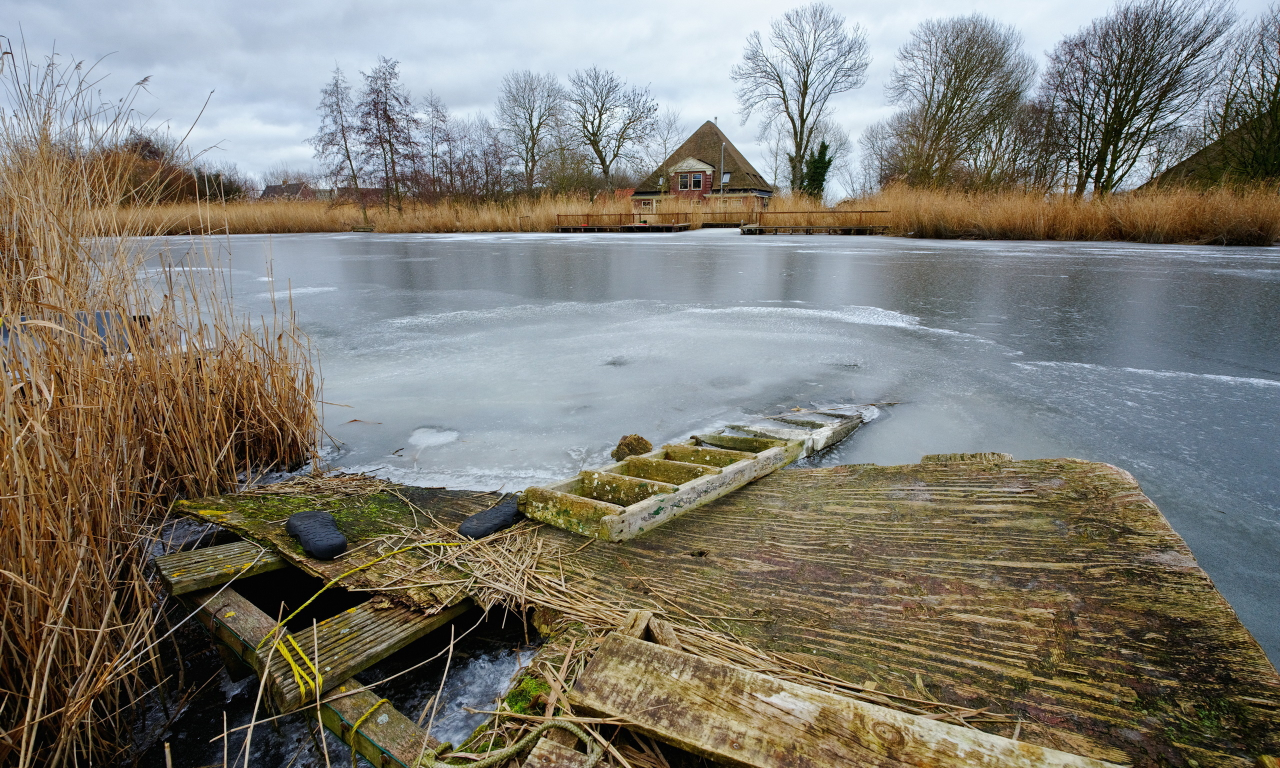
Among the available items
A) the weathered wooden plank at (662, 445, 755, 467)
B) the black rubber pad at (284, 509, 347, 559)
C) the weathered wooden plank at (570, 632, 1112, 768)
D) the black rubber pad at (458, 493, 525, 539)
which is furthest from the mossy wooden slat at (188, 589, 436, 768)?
the weathered wooden plank at (662, 445, 755, 467)

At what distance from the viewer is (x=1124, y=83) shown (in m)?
21.2

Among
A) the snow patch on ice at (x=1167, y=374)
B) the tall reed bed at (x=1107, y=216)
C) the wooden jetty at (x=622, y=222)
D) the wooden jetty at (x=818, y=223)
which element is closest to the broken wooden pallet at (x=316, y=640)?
the snow patch on ice at (x=1167, y=374)

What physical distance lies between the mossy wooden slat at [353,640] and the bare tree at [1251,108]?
24946 millimetres

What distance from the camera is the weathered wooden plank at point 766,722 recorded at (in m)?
0.93

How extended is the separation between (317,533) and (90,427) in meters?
0.75

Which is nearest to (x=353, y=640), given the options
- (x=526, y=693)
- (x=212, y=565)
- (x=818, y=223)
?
(x=526, y=693)

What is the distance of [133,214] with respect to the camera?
254cm

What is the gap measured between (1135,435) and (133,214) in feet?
15.2

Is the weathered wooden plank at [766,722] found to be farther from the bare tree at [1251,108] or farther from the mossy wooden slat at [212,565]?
the bare tree at [1251,108]

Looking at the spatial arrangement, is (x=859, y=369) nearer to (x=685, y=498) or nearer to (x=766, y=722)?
(x=685, y=498)

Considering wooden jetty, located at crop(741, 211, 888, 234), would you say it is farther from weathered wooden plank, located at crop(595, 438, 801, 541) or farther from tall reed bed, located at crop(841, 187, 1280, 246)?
weathered wooden plank, located at crop(595, 438, 801, 541)

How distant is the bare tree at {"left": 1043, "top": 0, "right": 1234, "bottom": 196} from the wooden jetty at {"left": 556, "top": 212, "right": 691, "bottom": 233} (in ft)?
47.5

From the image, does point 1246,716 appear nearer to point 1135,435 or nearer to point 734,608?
point 734,608

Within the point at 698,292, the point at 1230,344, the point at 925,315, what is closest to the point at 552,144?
the point at 698,292
